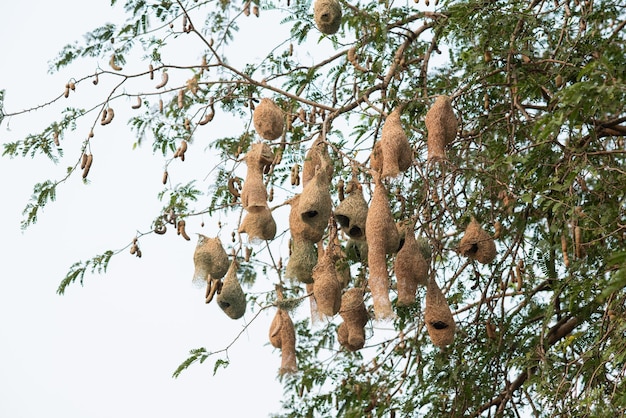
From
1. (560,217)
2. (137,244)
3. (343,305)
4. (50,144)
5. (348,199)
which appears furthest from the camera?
(50,144)

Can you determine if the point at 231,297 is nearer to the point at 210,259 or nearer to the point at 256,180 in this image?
the point at 210,259

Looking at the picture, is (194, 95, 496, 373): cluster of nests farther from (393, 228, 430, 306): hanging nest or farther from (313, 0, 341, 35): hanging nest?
(313, 0, 341, 35): hanging nest

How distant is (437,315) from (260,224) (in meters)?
0.71

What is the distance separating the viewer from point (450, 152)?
16.8ft

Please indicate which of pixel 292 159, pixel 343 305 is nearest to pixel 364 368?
pixel 292 159

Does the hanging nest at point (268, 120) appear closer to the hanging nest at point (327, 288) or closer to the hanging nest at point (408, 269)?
the hanging nest at point (327, 288)

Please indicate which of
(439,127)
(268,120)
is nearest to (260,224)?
(268,120)

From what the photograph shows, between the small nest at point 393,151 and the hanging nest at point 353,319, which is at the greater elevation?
the small nest at point 393,151

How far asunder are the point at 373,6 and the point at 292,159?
840 mm

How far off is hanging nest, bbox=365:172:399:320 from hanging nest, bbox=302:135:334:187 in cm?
21

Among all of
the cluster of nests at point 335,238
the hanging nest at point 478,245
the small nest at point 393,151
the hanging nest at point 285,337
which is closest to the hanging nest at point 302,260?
the cluster of nests at point 335,238

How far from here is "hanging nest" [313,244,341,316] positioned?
147 inches

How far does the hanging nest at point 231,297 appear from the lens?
4.20 m

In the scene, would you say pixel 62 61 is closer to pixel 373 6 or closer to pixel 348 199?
pixel 373 6
